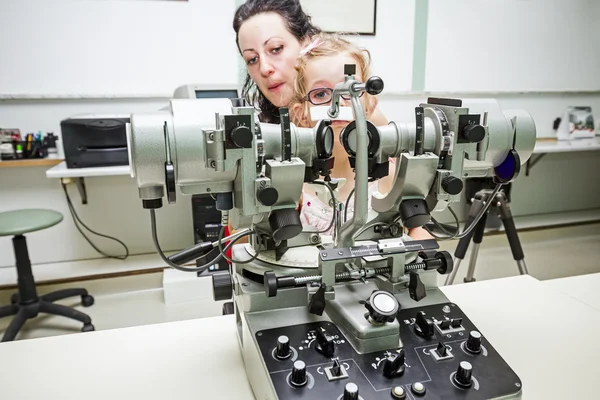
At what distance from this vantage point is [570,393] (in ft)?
2.36

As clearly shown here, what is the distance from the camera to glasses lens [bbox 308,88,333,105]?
1086 mm

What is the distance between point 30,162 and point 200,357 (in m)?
2.05

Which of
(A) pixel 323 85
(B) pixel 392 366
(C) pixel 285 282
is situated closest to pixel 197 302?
(A) pixel 323 85

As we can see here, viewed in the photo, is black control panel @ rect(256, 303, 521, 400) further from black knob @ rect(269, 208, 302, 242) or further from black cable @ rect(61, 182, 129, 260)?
black cable @ rect(61, 182, 129, 260)

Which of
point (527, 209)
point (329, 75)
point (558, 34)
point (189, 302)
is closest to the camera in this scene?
point (329, 75)

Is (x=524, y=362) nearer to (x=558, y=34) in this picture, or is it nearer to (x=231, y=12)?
(x=231, y=12)

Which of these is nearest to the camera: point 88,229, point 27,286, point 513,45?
point 27,286

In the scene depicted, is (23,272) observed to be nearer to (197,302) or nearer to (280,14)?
(197,302)

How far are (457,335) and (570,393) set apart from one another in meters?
0.22

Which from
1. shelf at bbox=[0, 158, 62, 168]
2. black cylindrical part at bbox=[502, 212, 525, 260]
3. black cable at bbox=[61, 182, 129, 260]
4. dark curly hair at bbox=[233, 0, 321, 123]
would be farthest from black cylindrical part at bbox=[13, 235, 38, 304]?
black cylindrical part at bbox=[502, 212, 525, 260]

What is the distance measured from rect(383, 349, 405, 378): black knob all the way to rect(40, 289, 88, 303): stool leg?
215 centimetres

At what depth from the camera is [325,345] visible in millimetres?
654

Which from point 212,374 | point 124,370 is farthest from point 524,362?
point 124,370

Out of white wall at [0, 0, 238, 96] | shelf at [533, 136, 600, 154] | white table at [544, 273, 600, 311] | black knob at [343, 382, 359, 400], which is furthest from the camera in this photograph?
shelf at [533, 136, 600, 154]
